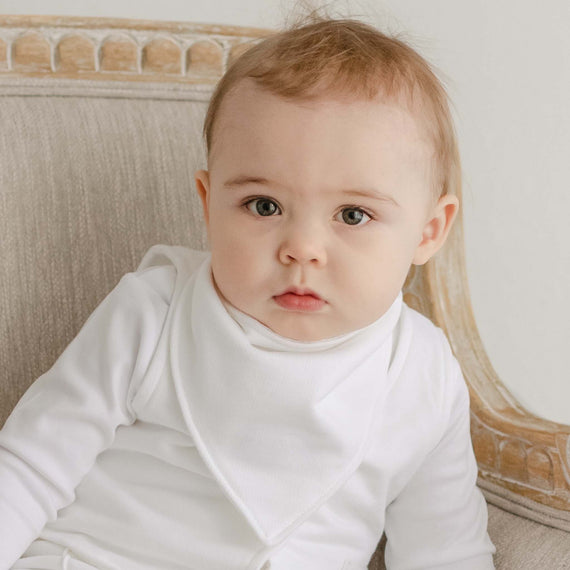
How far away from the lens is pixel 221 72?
1438 mm

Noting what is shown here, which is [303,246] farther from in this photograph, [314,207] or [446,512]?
[446,512]

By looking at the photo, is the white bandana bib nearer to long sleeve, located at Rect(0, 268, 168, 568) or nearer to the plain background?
long sleeve, located at Rect(0, 268, 168, 568)

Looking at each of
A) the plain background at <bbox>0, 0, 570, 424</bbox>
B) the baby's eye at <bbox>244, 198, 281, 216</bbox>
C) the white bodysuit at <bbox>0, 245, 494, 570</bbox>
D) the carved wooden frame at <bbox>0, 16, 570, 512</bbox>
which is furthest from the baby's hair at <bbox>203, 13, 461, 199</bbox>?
the plain background at <bbox>0, 0, 570, 424</bbox>

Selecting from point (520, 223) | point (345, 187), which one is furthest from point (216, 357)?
point (520, 223)

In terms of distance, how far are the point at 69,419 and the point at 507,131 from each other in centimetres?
115

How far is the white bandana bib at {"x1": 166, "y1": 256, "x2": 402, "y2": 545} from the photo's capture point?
105 cm

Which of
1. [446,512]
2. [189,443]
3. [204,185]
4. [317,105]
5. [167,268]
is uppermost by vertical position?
[317,105]

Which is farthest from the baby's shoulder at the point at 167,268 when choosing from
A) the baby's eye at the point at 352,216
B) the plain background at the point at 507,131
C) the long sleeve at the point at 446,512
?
the plain background at the point at 507,131

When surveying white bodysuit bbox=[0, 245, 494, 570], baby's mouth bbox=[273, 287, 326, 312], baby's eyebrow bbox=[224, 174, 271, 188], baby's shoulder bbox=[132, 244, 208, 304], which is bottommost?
white bodysuit bbox=[0, 245, 494, 570]

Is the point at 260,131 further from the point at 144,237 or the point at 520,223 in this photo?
the point at 520,223

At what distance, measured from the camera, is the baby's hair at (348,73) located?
3.24ft

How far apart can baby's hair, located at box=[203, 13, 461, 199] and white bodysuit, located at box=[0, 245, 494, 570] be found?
0.22 m

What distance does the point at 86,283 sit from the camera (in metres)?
1.29

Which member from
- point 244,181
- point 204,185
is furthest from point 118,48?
point 244,181
